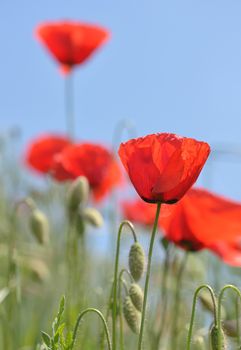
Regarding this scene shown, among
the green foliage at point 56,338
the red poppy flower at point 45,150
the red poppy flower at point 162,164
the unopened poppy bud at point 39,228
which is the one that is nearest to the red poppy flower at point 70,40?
the red poppy flower at point 45,150

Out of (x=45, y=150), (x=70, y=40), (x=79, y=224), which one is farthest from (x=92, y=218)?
(x=70, y=40)

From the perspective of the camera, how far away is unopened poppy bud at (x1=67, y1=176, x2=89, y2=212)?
169 cm

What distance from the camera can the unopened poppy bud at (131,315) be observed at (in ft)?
3.97

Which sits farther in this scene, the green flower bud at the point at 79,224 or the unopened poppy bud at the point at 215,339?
the green flower bud at the point at 79,224

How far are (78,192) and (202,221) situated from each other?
261mm

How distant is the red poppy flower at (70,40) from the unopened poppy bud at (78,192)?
3.37ft

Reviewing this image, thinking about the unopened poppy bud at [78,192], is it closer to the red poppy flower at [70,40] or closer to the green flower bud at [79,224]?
the green flower bud at [79,224]

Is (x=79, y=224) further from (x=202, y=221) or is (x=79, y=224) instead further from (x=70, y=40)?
(x=70, y=40)

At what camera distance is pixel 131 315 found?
122 centimetres

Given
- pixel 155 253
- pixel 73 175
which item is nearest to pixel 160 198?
pixel 73 175

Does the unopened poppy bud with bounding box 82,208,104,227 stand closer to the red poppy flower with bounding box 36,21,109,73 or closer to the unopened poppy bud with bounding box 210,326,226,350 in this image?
the unopened poppy bud with bounding box 210,326,226,350

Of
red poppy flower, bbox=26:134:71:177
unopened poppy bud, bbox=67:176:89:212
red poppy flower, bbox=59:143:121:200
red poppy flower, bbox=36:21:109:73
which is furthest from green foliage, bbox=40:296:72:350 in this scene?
red poppy flower, bbox=36:21:109:73

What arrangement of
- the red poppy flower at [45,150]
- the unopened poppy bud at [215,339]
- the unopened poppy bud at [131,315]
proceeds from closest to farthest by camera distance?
the unopened poppy bud at [215,339]
the unopened poppy bud at [131,315]
the red poppy flower at [45,150]

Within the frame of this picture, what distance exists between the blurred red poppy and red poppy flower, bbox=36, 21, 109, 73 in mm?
1103
